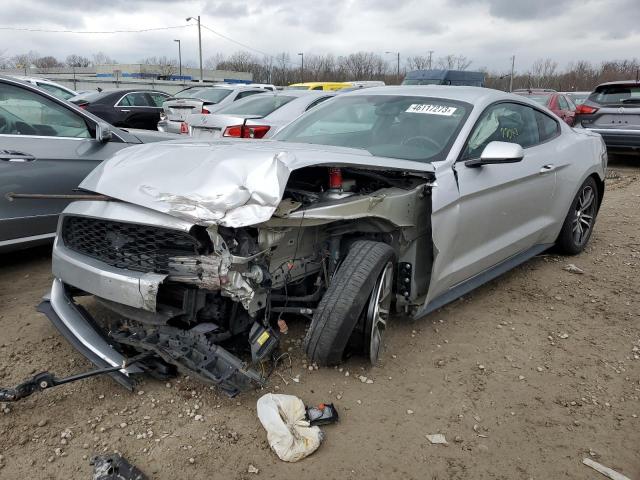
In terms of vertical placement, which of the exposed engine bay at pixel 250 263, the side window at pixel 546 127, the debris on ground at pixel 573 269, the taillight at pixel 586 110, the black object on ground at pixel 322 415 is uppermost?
the taillight at pixel 586 110

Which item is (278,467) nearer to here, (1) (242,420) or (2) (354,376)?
(1) (242,420)

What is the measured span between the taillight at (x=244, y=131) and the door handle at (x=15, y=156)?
2.99 m

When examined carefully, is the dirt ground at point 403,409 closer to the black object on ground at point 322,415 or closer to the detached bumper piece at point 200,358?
the black object on ground at point 322,415

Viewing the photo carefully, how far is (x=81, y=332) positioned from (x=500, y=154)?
103 inches

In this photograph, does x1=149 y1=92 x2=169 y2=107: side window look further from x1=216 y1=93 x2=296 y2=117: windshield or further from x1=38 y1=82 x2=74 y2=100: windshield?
x1=216 y1=93 x2=296 y2=117: windshield

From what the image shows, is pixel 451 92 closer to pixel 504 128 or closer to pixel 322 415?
pixel 504 128

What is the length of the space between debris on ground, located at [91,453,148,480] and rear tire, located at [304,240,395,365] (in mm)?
982

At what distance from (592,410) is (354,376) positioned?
1.24 meters

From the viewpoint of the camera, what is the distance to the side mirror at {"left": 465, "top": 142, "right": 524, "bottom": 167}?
328cm

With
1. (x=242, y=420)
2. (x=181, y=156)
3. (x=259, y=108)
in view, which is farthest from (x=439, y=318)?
(x=259, y=108)

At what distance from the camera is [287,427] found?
7.95 feet

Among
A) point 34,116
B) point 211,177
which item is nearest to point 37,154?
point 34,116

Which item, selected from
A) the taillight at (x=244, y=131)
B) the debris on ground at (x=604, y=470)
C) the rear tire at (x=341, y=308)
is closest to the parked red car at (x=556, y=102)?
the taillight at (x=244, y=131)

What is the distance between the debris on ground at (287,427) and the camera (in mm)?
2322
